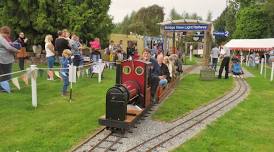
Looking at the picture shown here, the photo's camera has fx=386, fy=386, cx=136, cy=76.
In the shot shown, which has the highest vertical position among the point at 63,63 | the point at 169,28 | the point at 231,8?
the point at 231,8


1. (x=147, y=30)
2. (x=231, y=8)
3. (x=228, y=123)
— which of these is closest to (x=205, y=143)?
(x=228, y=123)

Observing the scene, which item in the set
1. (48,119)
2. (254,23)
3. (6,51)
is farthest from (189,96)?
(254,23)

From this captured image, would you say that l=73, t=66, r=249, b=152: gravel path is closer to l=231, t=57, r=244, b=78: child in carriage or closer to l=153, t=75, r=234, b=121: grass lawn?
l=153, t=75, r=234, b=121: grass lawn

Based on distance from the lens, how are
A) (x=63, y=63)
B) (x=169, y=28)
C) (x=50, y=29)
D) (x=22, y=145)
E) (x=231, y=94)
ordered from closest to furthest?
(x=22, y=145), (x=63, y=63), (x=231, y=94), (x=169, y=28), (x=50, y=29)

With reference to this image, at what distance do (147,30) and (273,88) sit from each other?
156 feet

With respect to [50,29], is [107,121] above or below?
below

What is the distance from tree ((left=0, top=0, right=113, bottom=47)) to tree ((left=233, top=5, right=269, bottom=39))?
40281 mm

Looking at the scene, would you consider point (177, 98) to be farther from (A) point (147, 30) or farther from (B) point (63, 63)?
(A) point (147, 30)

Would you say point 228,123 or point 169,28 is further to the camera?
point 169,28

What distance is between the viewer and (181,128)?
30.1 ft

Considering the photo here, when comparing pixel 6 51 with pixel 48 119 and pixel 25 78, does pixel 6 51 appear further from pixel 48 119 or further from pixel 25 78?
pixel 48 119

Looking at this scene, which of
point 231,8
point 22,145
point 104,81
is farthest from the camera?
point 231,8

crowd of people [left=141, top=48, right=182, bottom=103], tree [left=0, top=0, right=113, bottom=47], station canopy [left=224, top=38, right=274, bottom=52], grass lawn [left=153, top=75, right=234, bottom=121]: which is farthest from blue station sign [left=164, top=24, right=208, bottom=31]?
station canopy [left=224, top=38, right=274, bottom=52]

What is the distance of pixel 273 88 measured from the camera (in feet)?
55.6
